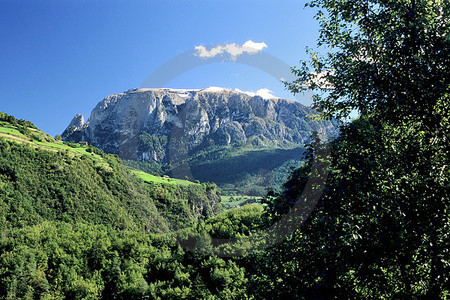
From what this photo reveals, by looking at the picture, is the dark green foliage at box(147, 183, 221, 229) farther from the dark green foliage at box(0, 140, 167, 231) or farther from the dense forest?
the dense forest

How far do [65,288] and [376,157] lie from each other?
52235mm

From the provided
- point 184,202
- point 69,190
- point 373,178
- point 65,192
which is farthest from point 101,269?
point 184,202

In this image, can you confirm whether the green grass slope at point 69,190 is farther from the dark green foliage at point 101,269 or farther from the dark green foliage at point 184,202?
the dark green foliage at point 101,269

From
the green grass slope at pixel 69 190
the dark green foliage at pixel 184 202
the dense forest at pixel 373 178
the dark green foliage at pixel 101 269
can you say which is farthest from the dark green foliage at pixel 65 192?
the dense forest at pixel 373 178

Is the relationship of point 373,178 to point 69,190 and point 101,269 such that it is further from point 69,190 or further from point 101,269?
point 69,190

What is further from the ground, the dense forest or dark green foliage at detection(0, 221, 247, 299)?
the dense forest

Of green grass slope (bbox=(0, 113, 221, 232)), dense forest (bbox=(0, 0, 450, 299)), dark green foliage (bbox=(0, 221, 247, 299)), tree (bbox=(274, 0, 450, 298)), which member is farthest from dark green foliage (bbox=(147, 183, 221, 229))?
tree (bbox=(274, 0, 450, 298))

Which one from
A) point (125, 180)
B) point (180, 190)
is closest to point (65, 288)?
point (125, 180)

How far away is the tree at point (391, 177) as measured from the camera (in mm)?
5242

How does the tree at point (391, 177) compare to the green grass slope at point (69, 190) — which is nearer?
the tree at point (391, 177)

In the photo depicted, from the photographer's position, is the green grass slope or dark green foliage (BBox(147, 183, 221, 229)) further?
dark green foliage (BBox(147, 183, 221, 229))

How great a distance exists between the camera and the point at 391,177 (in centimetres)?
535

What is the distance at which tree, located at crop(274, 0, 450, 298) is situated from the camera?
5.24 meters

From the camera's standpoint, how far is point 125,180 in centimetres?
12331
